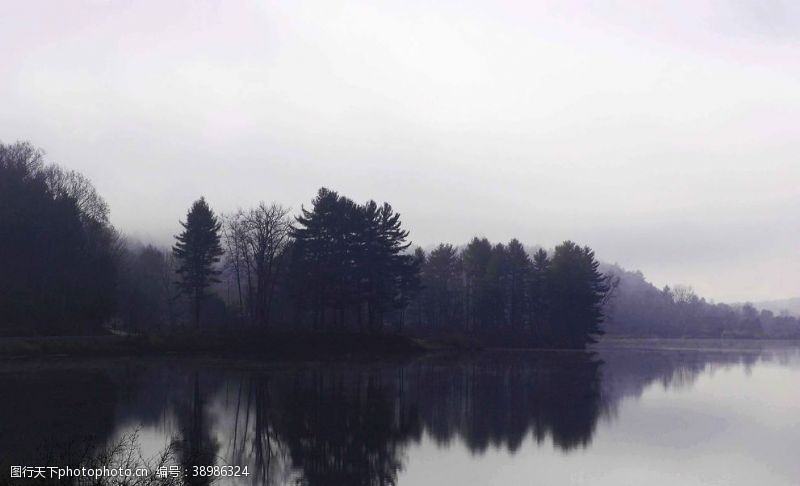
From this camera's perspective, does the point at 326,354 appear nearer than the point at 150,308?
Yes

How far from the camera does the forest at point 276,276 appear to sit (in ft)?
170

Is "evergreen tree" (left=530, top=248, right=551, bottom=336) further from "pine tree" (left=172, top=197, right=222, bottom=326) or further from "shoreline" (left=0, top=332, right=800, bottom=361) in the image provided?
"pine tree" (left=172, top=197, right=222, bottom=326)

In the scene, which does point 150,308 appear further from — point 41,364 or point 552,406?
point 552,406

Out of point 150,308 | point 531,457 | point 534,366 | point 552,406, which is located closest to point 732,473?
Result: point 531,457

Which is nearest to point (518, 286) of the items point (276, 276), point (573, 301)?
point (573, 301)

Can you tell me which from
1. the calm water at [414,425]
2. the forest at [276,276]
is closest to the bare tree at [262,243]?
the forest at [276,276]

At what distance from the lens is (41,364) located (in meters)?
37.6

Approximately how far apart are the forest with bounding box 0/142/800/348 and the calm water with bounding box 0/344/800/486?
1732 centimetres

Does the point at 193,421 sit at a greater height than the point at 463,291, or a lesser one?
lesser

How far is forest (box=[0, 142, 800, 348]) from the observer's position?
51844mm

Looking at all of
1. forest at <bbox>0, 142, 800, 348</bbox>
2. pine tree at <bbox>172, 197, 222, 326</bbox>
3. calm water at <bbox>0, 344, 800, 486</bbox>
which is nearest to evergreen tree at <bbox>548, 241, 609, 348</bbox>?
forest at <bbox>0, 142, 800, 348</bbox>

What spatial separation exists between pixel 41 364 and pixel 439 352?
35276 mm

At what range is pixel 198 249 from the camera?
2410 inches

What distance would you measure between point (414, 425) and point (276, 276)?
43155 mm
